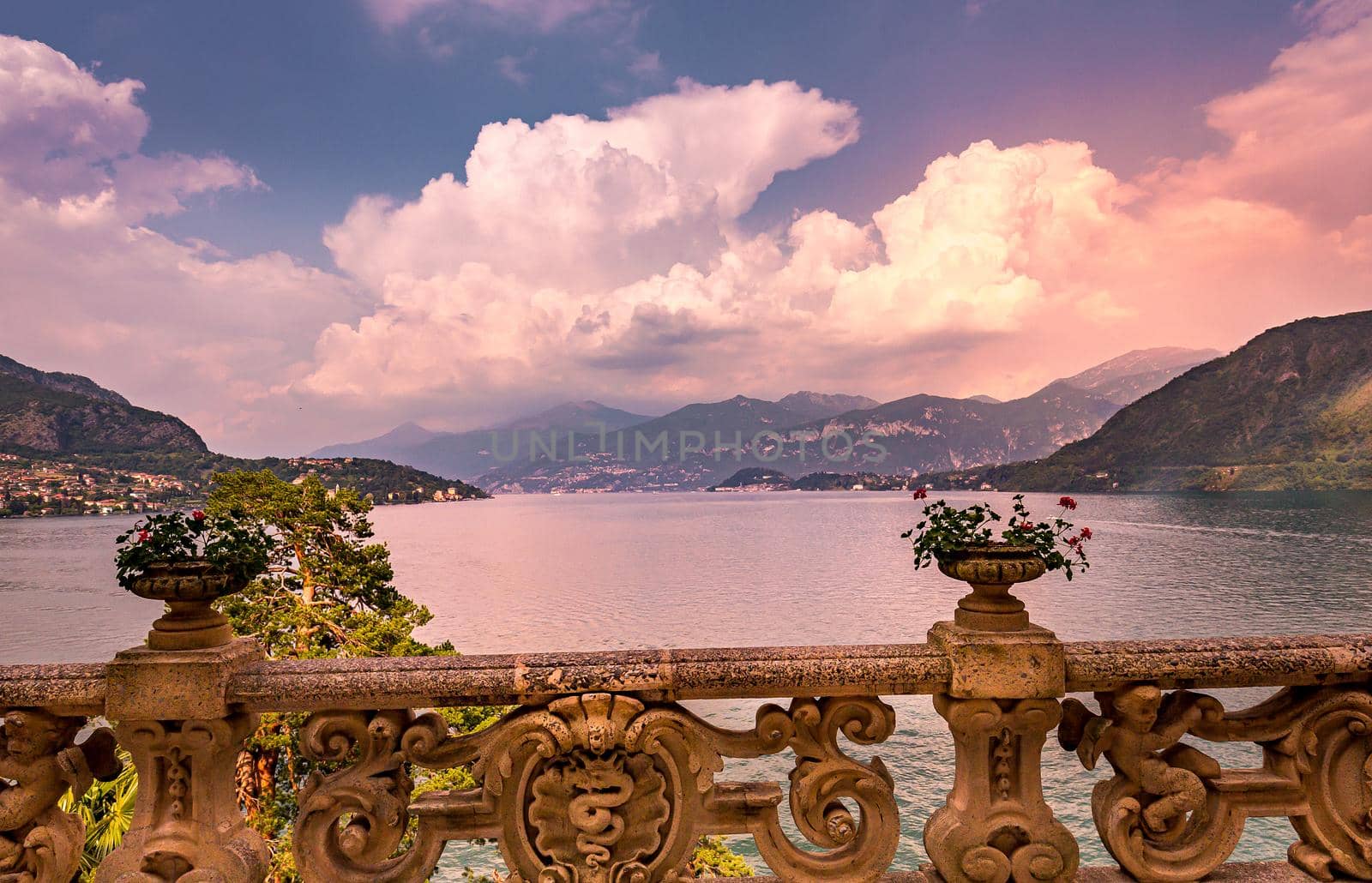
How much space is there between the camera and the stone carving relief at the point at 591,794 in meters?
3.22

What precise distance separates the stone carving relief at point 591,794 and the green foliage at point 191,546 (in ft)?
2.95

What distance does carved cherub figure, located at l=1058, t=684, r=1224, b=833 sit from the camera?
3.30 meters

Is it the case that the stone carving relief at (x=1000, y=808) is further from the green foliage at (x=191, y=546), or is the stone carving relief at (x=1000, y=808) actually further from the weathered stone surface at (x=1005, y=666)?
the green foliage at (x=191, y=546)

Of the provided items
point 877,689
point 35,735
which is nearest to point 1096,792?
point 877,689

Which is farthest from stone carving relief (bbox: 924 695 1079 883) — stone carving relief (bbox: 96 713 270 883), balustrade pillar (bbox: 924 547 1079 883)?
stone carving relief (bbox: 96 713 270 883)

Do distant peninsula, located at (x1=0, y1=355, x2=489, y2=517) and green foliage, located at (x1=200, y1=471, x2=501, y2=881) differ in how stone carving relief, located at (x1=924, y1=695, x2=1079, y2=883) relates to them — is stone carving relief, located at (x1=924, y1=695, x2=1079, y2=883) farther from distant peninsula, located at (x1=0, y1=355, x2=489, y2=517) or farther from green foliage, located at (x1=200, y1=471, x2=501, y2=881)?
distant peninsula, located at (x1=0, y1=355, x2=489, y2=517)

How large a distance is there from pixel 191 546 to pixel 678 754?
9.16ft

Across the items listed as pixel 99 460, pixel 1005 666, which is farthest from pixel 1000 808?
pixel 99 460

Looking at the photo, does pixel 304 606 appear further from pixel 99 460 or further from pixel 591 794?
pixel 99 460

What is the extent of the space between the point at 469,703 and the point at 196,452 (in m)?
185

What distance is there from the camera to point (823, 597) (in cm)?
7938

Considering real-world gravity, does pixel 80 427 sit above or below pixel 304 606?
above

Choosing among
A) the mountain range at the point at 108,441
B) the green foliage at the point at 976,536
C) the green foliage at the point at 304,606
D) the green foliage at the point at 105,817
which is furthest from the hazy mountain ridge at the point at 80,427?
the green foliage at the point at 976,536

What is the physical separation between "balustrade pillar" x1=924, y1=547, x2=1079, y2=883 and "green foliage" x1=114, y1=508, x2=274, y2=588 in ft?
11.3
